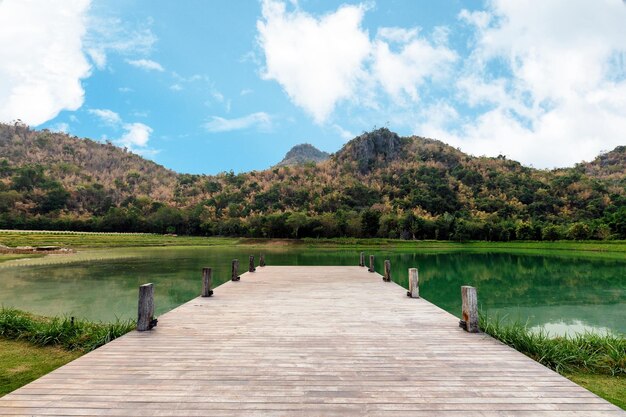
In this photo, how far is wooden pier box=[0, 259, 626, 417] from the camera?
2938 mm

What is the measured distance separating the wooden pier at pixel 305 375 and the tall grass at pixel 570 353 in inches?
36.8

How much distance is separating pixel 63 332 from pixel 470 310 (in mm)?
7180

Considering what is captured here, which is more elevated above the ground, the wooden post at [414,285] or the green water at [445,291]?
the wooden post at [414,285]

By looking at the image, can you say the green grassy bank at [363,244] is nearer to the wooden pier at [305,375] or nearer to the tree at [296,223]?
the tree at [296,223]

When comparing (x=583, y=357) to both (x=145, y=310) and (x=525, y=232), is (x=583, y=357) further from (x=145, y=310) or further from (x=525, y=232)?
(x=525, y=232)

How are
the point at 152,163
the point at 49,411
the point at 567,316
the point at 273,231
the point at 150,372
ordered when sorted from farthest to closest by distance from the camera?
the point at 152,163, the point at 273,231, the point at 567,316, the point at 150,372, the point at 49,411

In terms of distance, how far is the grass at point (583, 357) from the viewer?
16.1 feet

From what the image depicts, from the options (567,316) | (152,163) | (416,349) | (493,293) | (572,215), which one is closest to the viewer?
(416,349)

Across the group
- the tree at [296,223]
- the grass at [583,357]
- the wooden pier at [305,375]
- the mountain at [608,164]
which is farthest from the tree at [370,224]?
the mountain at [608,164]

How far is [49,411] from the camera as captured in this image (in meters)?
2.83

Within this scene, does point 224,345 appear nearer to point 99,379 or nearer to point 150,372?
point 150,372

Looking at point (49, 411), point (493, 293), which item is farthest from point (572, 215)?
point (49, 411)

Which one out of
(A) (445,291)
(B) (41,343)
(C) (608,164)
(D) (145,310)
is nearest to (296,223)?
(A) (445,291)

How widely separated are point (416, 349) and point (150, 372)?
3150 mm
